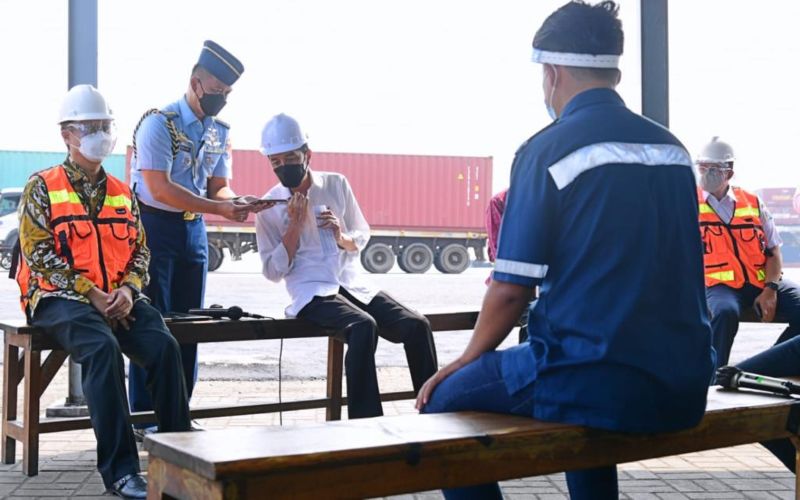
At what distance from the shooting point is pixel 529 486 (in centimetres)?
479

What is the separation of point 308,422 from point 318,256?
2.11m

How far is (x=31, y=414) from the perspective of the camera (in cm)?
481

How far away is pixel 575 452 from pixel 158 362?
243cm

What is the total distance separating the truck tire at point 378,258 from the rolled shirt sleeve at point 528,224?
95.7 ft

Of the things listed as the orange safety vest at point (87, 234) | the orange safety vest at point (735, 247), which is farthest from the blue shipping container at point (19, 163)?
the orange safety vest at point (87, 234)

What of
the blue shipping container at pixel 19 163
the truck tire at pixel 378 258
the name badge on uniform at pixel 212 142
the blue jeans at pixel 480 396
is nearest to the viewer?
the blue jeans at pixel 480 396

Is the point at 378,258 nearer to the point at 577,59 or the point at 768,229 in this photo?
the point at 768,229

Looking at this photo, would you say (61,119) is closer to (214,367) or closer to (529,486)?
(529,486)

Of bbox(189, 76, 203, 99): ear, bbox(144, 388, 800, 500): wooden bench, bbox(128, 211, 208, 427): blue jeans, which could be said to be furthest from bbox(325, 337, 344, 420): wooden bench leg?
bbox(144, 388, 800, 500): wooden bench

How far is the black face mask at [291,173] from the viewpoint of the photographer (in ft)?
17.7

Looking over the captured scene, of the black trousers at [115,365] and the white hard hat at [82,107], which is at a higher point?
the white hard hat at [82,107]

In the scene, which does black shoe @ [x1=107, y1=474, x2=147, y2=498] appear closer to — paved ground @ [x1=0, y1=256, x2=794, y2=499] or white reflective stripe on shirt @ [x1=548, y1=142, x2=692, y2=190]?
paved ground @ [x1=0, y1=256, x2=794, y2=499]

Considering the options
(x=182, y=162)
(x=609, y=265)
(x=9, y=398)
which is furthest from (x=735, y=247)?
(x=9, y=398)

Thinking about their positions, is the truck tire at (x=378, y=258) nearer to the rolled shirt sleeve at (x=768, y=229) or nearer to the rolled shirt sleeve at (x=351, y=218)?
the rolled shirt sleeve at (x=768, y=229)
